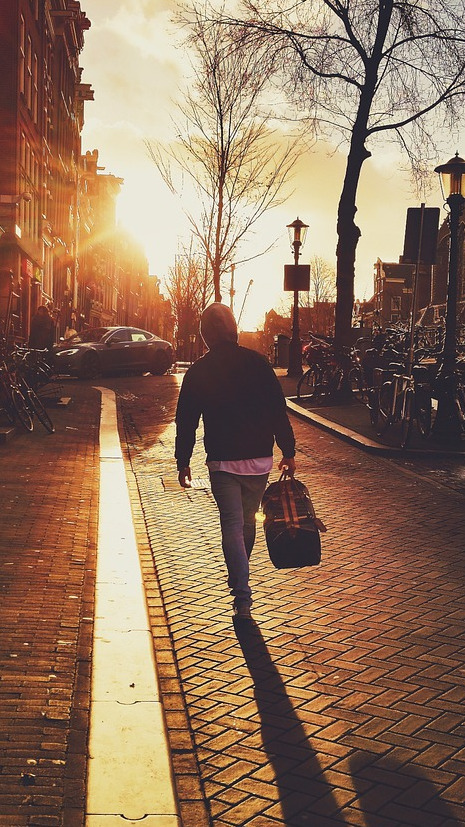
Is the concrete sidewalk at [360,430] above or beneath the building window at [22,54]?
beneath

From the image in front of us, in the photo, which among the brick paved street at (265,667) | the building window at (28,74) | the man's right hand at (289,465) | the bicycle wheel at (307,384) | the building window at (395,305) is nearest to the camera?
the brick paved street at (265,667)

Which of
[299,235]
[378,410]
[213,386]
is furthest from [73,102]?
[213,386]

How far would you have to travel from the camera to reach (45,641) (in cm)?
496

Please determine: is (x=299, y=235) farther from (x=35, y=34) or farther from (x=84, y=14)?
(x=84, y=14)

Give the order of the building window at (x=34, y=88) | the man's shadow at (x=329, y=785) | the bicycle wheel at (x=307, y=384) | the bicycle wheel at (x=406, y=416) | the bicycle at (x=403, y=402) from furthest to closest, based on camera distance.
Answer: the building window at (x=34, y=88) → the bicycle wheel at (x=307, y=384) → the bicycle at (x=403, y=402) → the bicycle wheel at (x=406, y=416) → the man's shadow at (x=329, y=785)

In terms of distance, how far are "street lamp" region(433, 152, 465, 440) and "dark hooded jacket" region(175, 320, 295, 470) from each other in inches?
340

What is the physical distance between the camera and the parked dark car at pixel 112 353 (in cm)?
2672

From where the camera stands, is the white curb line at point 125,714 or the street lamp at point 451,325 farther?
the street lamp at point 451,325

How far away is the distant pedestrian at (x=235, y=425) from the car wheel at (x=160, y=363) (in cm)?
2338

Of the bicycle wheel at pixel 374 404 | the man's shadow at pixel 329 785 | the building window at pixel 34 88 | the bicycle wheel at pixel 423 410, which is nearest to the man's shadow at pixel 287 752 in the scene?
the man's shadow at pixel 329 785

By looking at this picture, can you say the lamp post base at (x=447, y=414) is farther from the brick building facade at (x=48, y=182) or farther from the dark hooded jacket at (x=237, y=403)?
the dark hooded jacket at (x=237, y=403)

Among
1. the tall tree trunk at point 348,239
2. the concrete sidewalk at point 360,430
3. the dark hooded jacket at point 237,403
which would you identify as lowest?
the concrete sidewalk at point 360,430

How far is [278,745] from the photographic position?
3861 mm

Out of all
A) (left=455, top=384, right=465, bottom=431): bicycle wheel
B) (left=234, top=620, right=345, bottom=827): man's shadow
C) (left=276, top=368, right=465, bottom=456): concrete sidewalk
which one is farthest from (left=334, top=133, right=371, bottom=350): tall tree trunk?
(left=234, top=620, right=345, bottom=827): man's shadow
